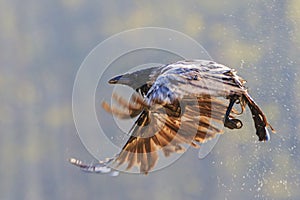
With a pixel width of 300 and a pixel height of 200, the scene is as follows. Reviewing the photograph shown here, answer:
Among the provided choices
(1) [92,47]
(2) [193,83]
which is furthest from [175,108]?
(1) [92,47]

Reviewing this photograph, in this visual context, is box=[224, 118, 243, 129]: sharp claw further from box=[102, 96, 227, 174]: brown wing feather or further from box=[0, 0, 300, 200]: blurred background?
box=[0, 0, 300, 200]: blurred background

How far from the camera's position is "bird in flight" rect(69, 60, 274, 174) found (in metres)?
0.77

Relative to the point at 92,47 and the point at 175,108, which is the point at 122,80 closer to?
the point at 175,108

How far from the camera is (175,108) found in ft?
2.70

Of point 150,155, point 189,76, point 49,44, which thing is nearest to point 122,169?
point 150,155

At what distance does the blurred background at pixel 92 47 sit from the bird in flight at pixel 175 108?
1122mm

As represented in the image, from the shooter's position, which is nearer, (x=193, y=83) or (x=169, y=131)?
(x=193, y=83)

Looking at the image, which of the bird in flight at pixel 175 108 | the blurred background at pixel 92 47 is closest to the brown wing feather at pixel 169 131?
the bird in flight at pixel 175 108

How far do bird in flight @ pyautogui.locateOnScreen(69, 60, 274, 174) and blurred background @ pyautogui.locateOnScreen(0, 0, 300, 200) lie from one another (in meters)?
1.12

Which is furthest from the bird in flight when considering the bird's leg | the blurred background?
the blurred background

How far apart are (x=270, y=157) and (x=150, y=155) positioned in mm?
1249

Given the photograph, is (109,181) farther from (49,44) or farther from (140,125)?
(140,125)

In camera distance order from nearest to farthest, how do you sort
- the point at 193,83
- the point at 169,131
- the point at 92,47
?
the point at 193,83 → the point at 169,131 → the point at 92,47

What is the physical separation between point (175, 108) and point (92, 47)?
124cm
